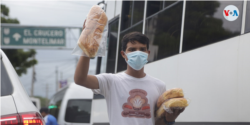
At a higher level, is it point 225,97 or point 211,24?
point 211,24

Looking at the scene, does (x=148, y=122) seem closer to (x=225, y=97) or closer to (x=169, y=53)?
(x=225, y=97)

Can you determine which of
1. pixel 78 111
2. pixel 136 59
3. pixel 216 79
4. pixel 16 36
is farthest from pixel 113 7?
pixel 16 36

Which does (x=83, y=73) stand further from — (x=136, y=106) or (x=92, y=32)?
(x=136, y=106)

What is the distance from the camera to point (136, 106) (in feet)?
9.40

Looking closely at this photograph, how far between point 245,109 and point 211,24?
3.89 feet

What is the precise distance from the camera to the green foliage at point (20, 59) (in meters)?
27.9

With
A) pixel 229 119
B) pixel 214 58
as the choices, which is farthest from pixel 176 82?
pixel 229 119

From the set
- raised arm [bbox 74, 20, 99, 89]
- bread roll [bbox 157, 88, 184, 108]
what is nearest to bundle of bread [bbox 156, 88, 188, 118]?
bread roll [bbox 157, 88, 184, 108]

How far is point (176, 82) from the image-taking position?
489 centimetres

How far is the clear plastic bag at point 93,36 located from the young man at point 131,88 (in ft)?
0.25

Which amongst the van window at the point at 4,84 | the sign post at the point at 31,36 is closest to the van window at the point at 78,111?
the sign post at the point at 31,36

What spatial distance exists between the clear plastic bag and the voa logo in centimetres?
176

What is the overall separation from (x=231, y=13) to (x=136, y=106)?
1830mm

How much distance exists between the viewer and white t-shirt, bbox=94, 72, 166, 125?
285cm
